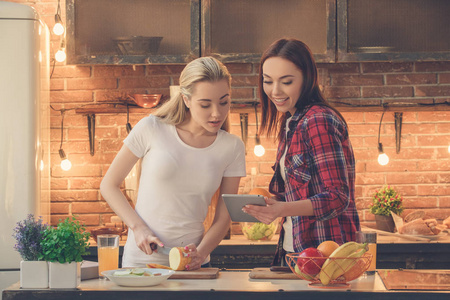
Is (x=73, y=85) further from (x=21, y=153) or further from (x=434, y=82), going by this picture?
(x=434, y=82)

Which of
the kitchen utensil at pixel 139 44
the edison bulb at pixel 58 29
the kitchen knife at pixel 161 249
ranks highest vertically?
the edison bulb at pixel 58 29

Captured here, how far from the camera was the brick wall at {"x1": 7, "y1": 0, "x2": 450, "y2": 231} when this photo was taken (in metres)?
3.86

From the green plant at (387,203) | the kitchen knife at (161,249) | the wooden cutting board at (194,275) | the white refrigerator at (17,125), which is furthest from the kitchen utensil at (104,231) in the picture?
the green plant at (387,203)

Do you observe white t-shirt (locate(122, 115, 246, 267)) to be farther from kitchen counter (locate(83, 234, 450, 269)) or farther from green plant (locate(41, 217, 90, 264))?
kitchen counter (locate(83, 234, 450, 269))

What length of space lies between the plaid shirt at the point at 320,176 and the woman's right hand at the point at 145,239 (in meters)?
0.49

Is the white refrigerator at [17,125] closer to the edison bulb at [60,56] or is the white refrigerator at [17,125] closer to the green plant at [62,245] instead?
the edison bulb at [60,56]

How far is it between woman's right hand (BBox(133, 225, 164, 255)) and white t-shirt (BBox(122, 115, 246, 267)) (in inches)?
2.8

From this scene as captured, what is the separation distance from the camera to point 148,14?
145 inches

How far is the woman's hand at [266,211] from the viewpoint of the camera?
2.05 metres

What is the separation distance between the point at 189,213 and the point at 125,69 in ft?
5.80

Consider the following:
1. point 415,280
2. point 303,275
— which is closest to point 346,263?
point 303,275

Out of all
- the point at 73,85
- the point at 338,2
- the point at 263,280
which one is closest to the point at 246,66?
the point at 338,2

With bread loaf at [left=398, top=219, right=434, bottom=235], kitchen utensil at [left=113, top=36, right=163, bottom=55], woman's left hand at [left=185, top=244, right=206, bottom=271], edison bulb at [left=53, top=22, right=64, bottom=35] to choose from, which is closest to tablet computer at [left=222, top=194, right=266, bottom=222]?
woman's left hand at [left=185, top=244, right=206, bottom=271]
